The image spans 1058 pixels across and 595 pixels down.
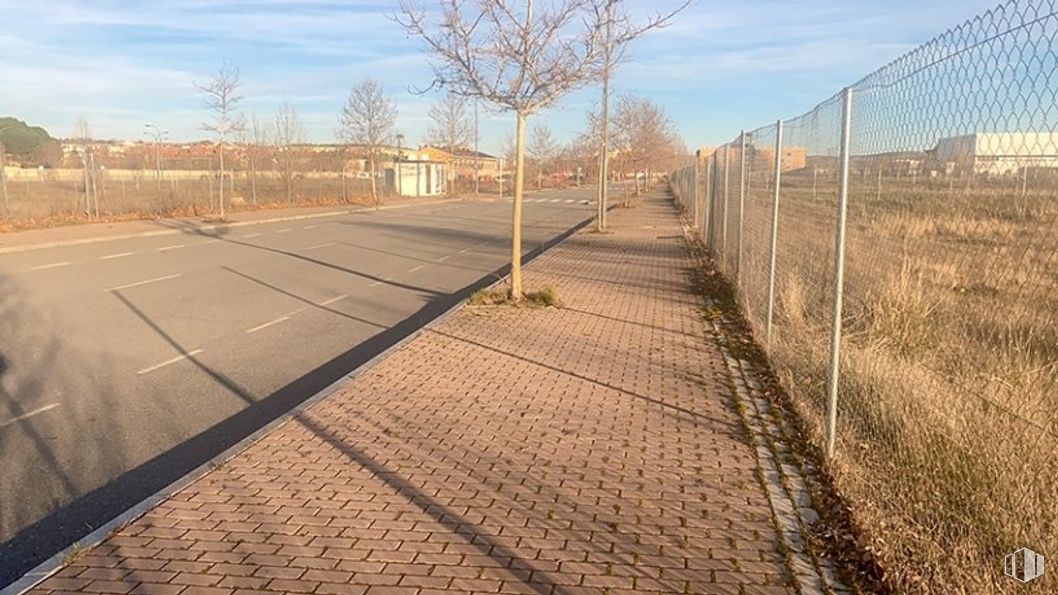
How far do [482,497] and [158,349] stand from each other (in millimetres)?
5753

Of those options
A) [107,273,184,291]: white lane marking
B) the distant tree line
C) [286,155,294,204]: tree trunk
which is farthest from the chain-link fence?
the distant tree line

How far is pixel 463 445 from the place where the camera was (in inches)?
213

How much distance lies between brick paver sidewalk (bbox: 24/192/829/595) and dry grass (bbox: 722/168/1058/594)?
608 millimetres

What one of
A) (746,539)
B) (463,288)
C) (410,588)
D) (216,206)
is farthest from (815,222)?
(216,206)

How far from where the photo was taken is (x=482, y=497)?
453 centimetres

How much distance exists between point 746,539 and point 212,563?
249cm

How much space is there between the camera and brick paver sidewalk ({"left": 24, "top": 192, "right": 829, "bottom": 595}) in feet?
12.0

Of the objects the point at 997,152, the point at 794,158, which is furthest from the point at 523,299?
the point at 997,152

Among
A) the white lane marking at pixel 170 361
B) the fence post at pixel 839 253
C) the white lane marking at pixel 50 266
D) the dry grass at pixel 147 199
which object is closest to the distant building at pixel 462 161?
the dry grass at pixel 147 199

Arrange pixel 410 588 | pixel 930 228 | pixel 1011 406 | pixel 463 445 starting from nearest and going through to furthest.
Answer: pixel 410 588, pixel 1011 406, pixel 930 228, pixel 463 445

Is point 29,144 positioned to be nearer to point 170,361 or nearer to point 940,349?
point 170,361

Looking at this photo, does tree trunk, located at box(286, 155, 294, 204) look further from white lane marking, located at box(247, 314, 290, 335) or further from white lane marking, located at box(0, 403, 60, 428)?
white lane marking, located at box(0, 403, 60, 428)

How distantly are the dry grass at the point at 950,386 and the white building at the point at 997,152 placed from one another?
0.10 metres

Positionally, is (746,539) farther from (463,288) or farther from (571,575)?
(463,288)
